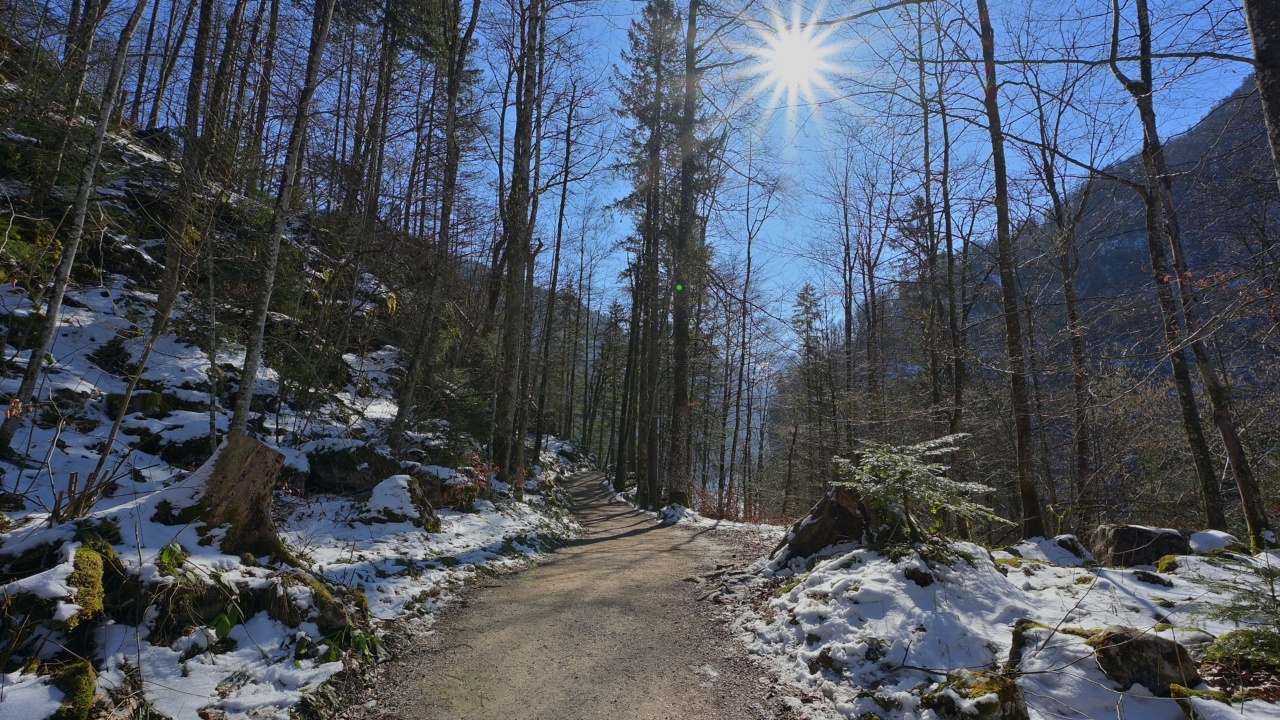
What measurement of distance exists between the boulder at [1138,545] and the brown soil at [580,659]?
14.4ft

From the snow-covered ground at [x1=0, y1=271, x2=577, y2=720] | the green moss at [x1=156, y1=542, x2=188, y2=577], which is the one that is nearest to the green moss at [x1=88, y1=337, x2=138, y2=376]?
the snow-covered ground at [x1=0, y1=271, x2=577, y2=720]

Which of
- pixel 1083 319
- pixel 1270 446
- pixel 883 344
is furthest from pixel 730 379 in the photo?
pixel 1083 319

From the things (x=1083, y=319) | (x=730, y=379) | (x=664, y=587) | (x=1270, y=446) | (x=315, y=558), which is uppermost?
(x=730, y=379)

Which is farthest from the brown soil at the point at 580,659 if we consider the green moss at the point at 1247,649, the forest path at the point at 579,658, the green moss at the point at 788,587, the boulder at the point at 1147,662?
the green moss at the point at 1247,649

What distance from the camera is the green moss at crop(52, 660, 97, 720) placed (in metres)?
2.52

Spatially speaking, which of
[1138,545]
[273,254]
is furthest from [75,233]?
[1138,545]

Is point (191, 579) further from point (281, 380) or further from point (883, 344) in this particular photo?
point (883, 344)

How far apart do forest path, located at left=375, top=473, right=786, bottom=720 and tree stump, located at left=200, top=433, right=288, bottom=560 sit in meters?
1.60

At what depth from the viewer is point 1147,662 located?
2.95m

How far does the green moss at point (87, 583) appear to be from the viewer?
2969 mm

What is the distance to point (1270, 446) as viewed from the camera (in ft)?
28.2

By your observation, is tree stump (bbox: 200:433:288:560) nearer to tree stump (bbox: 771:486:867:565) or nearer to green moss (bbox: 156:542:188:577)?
green moss (bbox: 156:542:188:577)

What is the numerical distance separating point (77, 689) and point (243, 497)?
2031 millimetres

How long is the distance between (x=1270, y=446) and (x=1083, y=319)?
6636 mm
